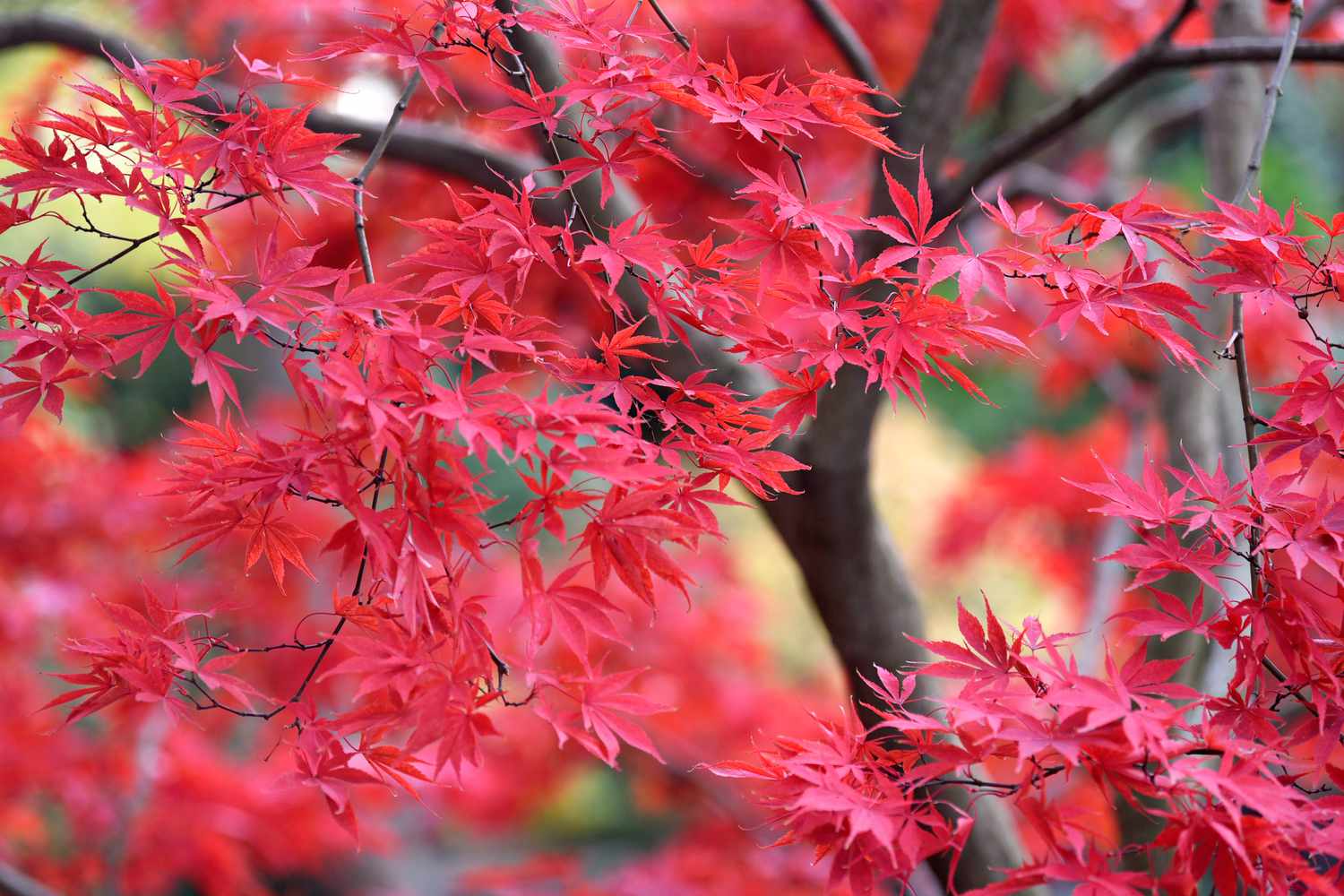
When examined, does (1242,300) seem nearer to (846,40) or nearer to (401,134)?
(846,40)

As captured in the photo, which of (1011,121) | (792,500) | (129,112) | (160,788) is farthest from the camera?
(1011,121)

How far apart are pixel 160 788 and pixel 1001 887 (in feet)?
6.97

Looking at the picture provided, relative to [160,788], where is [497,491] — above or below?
below

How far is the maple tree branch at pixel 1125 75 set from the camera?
1.20 metres

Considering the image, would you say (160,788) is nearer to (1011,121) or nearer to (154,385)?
(1011,121)

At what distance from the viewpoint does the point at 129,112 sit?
828 millimetres

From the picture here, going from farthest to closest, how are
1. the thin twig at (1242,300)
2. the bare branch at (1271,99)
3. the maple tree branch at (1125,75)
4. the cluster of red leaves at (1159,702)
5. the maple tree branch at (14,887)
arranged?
the maple tree branch at (14,887) → the maple tree branch at (1125,75) → the bare branch at (1271,99) → the thin twig at (1242,300) → the cluster of red leaves at (1159,702)

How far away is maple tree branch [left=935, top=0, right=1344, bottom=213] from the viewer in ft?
3.94

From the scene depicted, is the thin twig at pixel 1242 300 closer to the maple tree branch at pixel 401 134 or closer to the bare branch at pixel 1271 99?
the bare branch at pixel 1271 99

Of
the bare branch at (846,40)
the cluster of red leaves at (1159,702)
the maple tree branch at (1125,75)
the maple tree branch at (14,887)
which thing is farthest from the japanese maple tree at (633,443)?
the maple tree branch at (14,887)

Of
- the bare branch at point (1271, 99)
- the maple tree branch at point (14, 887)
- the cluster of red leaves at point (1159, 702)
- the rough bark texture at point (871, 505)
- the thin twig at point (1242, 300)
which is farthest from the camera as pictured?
the maple tree branch at point (14, 887)

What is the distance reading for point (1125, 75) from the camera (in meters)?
1.29

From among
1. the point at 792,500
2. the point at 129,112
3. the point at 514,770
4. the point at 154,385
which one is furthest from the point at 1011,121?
the point at 154,385

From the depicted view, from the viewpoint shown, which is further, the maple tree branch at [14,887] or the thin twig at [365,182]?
the maple tree branch at [14,887]
